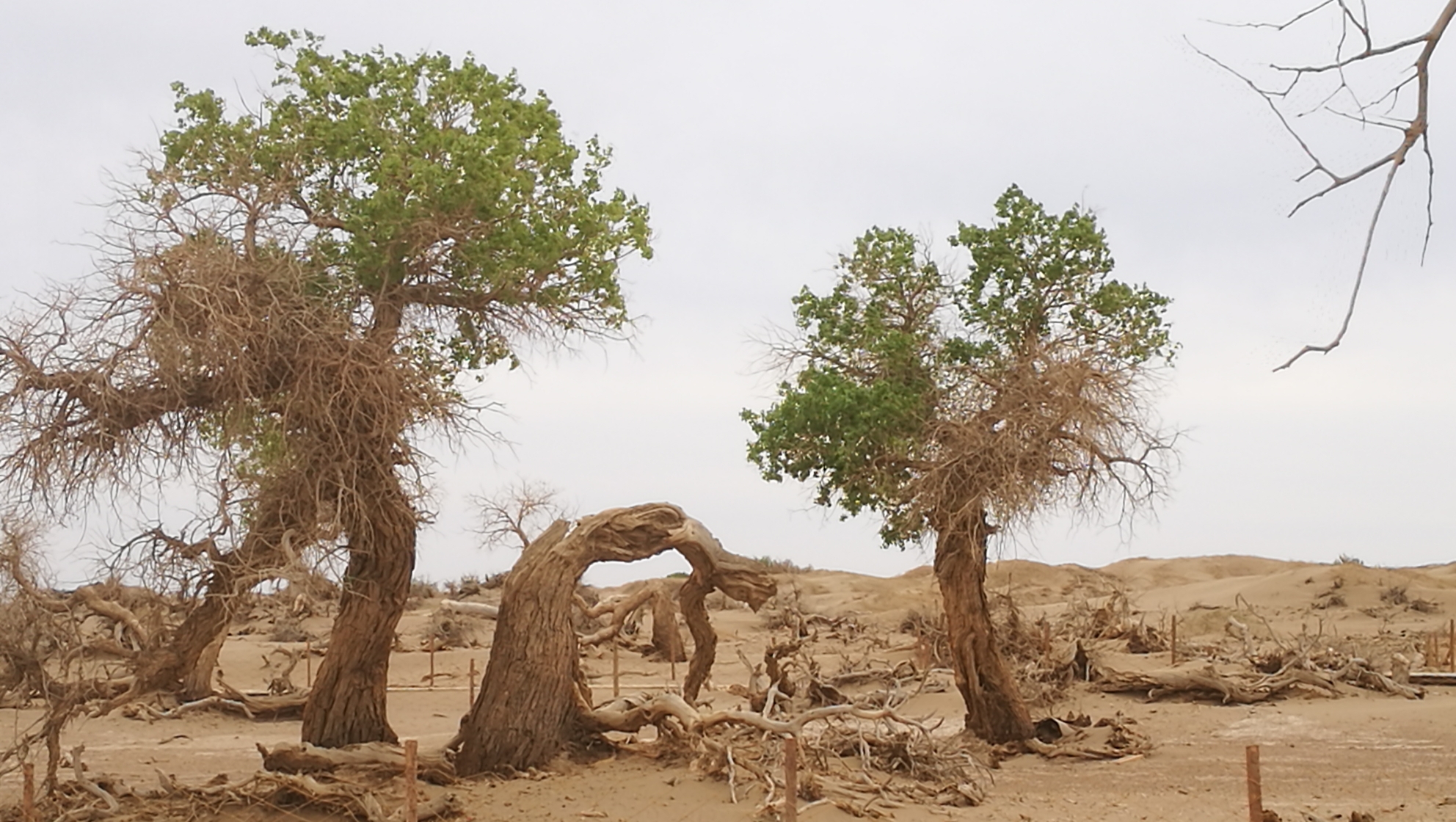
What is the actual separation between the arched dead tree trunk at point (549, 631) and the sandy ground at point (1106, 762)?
0.46 m

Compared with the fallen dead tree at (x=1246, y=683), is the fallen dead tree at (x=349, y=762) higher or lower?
lower

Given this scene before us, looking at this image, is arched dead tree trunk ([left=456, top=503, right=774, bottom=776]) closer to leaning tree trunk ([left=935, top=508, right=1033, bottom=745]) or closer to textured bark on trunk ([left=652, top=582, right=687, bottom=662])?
leaning tree trunk ([left=935, top=508, right=1033, bottom=745])

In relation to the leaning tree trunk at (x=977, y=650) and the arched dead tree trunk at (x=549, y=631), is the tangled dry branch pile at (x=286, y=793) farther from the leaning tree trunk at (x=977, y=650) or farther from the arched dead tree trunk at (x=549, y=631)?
the leaning tree trunk at (x=977, y=650)

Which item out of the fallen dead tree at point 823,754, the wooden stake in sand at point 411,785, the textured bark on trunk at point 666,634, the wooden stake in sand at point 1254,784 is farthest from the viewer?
the textured bark on trunk at point 666,634

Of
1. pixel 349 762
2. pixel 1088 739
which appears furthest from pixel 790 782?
pixel 1088 739

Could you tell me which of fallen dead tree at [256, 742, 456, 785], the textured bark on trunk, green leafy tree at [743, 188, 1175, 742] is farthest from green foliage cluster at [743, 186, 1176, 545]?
the textured bark on trunk

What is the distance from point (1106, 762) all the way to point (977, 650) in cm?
207

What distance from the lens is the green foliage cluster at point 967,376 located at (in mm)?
15625

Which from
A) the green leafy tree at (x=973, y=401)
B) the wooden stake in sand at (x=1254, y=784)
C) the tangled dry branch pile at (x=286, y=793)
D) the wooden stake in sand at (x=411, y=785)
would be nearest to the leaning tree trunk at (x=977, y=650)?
the green leafy tree at (x=973, y=401)

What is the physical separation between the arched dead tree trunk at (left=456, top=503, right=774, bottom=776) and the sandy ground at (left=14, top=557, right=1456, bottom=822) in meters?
0.46

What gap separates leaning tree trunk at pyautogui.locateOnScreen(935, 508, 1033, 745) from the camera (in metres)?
17.2

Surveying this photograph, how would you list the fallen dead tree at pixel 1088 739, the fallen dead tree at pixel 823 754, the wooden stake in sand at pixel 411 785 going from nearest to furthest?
1. the wooden stake in sand at pixel 411 785
2. the fallen dead tree at pixel 823 754
3. the fallen dead tree at pixel 1088 739

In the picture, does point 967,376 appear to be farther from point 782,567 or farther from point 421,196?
point 782,567

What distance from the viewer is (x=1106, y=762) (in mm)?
16812
